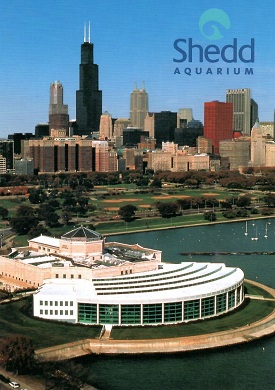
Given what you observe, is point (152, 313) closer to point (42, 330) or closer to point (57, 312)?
point (57, 312)

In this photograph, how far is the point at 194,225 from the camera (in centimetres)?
3984

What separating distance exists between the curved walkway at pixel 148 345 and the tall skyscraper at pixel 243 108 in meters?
97.7

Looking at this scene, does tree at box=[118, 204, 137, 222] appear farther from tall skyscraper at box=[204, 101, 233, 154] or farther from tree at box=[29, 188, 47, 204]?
tall skyscraper at box=[204, 101, 233, 154]

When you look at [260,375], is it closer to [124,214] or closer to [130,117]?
[124,214]

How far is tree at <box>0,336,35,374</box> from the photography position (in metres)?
15.2

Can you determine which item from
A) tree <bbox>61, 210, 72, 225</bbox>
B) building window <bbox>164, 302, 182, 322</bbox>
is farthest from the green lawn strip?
tree <bbox>61, 210, 72, 225</bbox>

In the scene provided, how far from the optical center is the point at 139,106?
126 metres

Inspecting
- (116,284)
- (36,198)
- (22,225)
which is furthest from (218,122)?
(116,284)

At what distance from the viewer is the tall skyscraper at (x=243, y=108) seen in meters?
114

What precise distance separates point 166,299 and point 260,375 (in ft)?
11.5

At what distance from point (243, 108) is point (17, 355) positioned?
341 ft

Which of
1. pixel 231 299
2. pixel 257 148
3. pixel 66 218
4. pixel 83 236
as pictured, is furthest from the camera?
pixel 257 148

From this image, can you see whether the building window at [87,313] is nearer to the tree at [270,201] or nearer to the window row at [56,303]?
the window row at [56,303]

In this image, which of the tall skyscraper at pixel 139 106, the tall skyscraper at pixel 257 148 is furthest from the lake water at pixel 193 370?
the tall skyscraper at pixel 139 106
